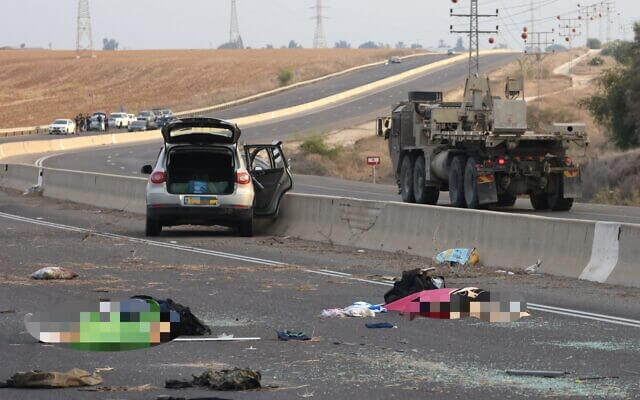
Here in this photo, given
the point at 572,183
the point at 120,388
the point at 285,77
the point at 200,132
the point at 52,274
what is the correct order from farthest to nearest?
the point at 285,77, the point at 572,183, the point at 200,132, the point at 52,274, the point at 120,388

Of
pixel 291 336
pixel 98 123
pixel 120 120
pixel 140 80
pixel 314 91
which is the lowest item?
pixel 291 336

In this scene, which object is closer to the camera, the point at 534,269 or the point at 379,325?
the point at 379,325

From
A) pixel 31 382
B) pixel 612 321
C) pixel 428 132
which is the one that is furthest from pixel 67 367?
pixel 428 132

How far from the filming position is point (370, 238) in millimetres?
21359

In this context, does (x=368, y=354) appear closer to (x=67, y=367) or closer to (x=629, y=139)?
(x=67, y=367)

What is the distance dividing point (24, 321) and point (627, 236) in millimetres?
6940

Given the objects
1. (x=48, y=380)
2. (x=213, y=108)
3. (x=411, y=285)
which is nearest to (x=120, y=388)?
(x=48, y=380)

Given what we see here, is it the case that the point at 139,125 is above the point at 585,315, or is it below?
above

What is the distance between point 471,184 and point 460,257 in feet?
38.8

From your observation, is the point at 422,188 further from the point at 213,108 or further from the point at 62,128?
the point at 213,108

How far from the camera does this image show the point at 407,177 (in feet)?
108

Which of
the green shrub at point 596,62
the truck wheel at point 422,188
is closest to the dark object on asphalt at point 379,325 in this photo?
the truck wheel at point 422,188

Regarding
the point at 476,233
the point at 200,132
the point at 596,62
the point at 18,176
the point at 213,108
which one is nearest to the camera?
the point at 476,233

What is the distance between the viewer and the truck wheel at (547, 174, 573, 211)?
30328 mm
